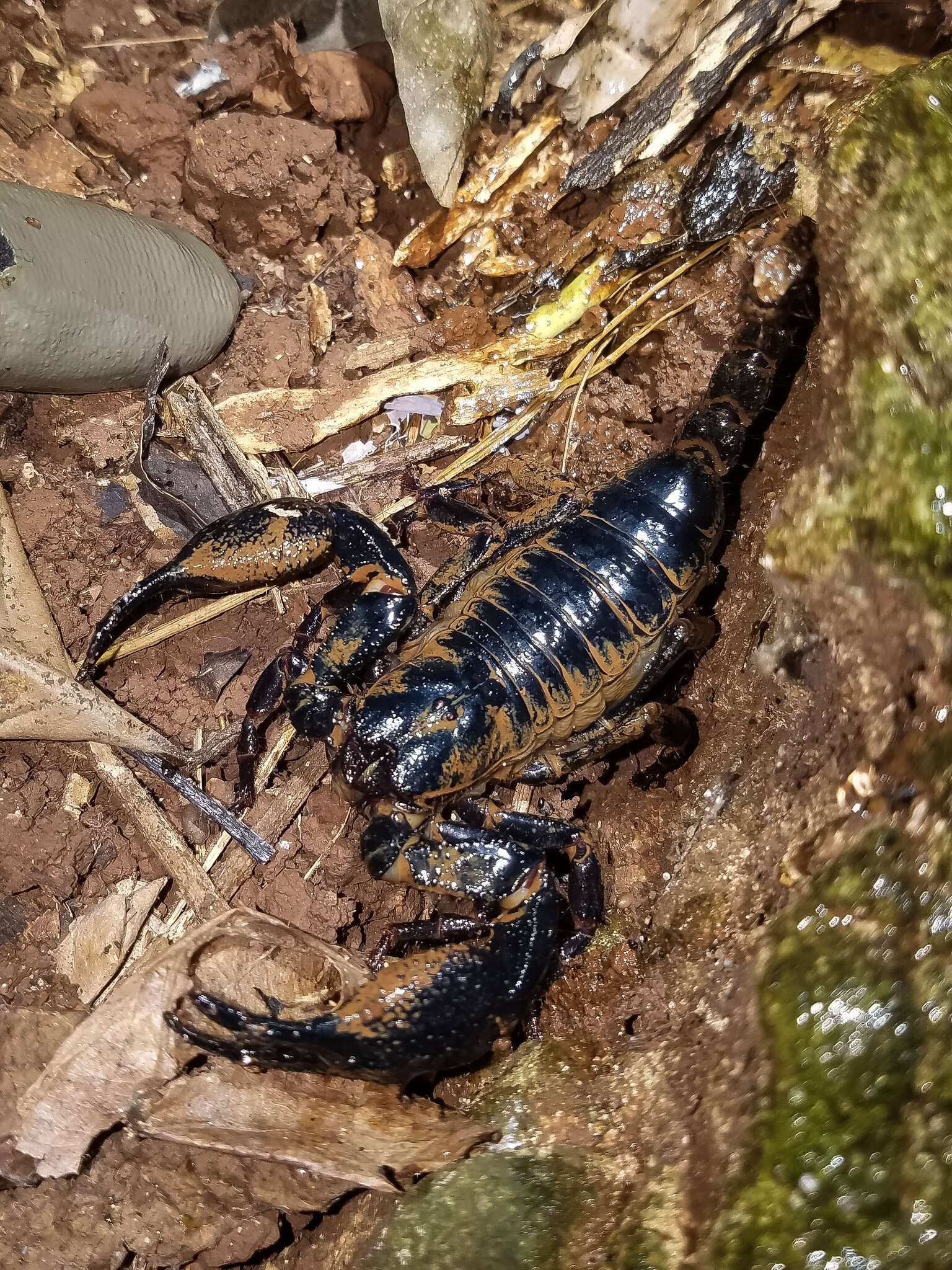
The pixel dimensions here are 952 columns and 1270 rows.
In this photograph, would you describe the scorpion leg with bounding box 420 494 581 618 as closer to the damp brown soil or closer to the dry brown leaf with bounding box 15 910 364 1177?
the damp brown soil

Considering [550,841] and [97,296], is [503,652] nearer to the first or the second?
[550,841]

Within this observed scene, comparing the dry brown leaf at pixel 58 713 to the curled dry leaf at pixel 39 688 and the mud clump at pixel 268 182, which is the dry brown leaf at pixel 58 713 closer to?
the curled dry leaf at pixel 39 688

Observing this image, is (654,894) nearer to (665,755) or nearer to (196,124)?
(665,755)

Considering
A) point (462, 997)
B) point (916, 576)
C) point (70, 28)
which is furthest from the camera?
point (70, 28)

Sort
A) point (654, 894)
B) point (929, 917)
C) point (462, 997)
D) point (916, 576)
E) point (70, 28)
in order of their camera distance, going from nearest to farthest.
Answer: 1. point (929, 917)
2. point (916, 576)
3. point (462, 997)
4. point (654, 894)
5. point (70, 28)

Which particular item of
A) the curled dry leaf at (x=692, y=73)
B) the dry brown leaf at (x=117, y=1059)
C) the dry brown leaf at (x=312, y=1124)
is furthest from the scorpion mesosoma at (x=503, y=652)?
the curled dry leaf at (x=692, y=73)

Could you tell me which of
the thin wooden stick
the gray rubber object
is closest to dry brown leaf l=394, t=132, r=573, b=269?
the gray rubber object

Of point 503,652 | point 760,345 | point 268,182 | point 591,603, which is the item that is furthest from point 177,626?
point 760,345

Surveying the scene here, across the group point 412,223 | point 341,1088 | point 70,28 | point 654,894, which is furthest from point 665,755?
point 70,28
